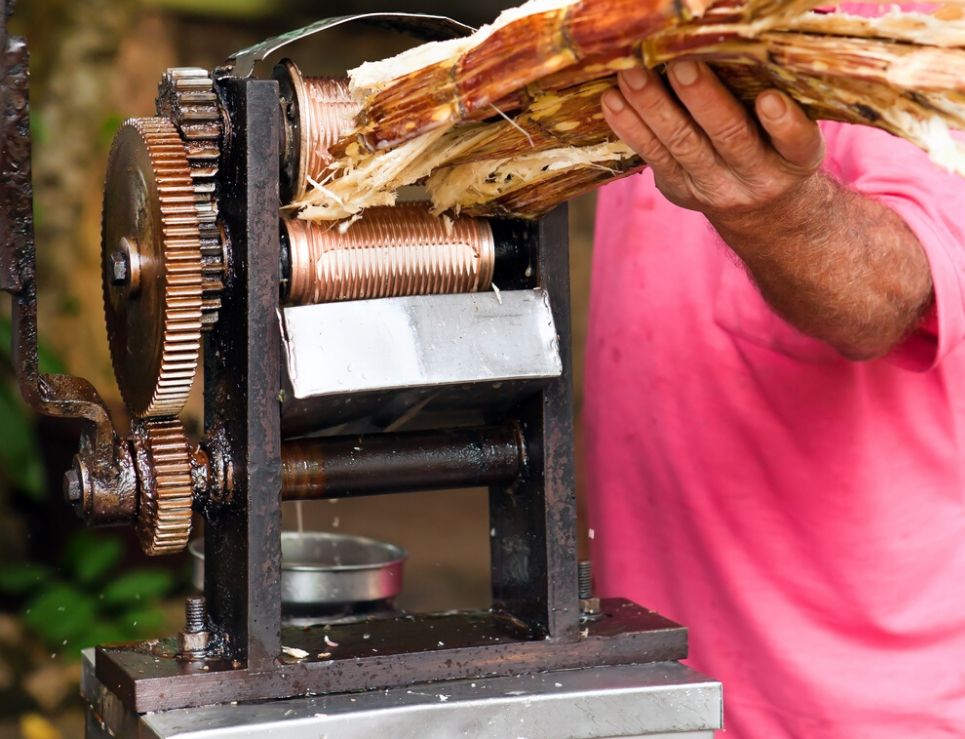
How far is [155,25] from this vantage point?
408cm

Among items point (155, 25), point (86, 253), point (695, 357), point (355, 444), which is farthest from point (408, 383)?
point (155, 25)

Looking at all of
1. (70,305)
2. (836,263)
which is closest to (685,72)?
(836,263)

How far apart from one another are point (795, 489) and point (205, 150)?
0.79 metres

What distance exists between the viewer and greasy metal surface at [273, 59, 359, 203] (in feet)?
3.57

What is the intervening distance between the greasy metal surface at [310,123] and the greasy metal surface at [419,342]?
13 cm

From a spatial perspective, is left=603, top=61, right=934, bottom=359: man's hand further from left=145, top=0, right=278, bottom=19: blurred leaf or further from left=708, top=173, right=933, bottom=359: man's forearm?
left=145, top=0, right=278, bottom=19: blurred leaf

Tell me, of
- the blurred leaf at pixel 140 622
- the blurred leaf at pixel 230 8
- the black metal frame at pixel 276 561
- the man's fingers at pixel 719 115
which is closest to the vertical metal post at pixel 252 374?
the black metal frame at pixel 276 561

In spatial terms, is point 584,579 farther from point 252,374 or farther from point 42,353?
point 42,353

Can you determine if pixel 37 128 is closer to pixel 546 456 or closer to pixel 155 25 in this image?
pixel 155 25

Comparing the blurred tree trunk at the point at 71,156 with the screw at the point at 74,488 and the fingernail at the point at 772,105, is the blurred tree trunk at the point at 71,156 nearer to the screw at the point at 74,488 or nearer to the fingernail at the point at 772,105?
the screw at the point at 74,488

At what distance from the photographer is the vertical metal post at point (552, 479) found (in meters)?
1.17

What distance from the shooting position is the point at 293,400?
1.08m

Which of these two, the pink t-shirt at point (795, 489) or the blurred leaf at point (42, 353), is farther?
the blurred leaf at point (42, 353)

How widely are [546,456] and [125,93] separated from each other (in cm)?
308
